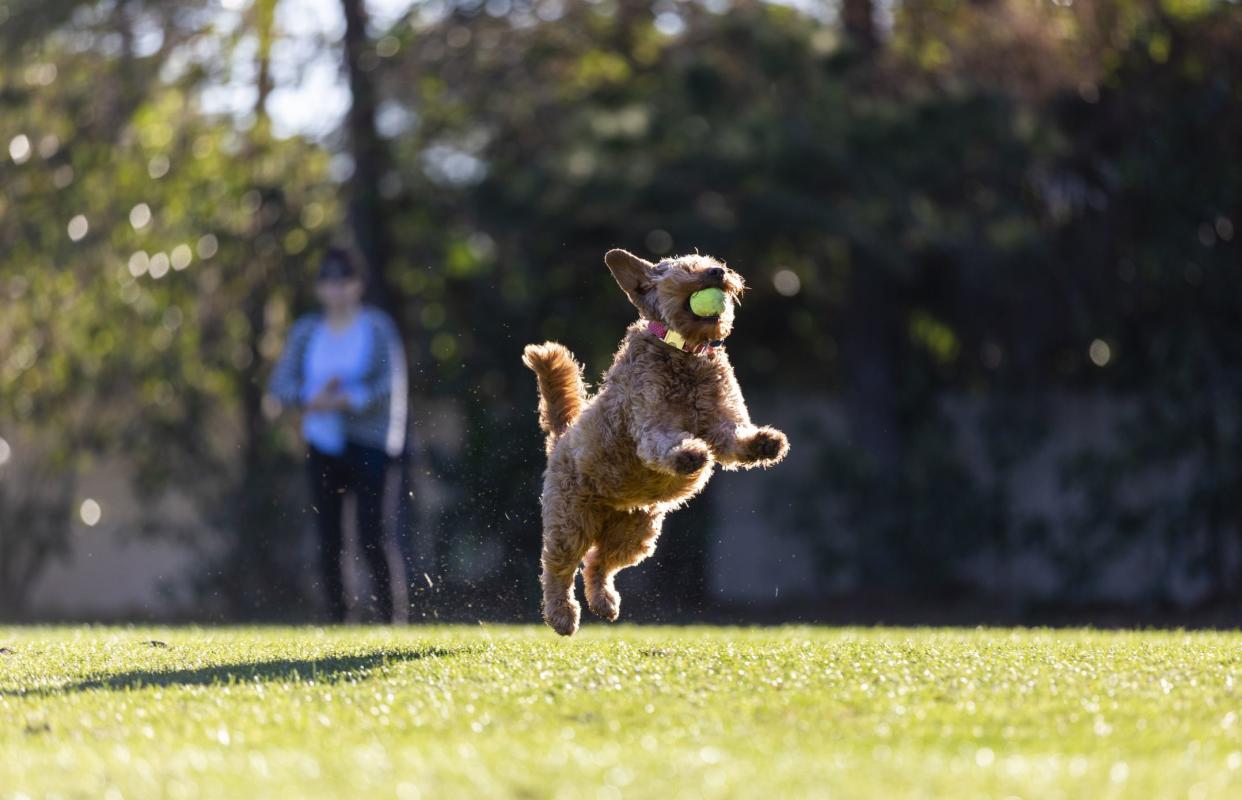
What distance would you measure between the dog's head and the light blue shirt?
9.69ft

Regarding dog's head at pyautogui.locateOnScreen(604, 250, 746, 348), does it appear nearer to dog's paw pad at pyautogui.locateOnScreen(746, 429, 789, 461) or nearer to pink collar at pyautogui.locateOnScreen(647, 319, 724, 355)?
pink collar at pyautogui.locateOnScreen(647, 319, 724, 355)

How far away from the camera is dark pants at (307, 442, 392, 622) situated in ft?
27.0

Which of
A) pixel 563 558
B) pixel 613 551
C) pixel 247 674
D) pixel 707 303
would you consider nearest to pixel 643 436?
pixel 707 303

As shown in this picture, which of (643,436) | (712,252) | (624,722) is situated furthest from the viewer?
(712,252)

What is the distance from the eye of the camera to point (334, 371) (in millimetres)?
8641

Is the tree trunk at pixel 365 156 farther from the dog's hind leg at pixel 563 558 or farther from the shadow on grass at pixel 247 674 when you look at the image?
the shadow on grass at pixel 247 674

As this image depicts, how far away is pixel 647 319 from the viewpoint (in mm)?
5887

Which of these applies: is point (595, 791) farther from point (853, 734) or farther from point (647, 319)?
point (647, 319)

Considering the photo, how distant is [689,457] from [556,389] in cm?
140

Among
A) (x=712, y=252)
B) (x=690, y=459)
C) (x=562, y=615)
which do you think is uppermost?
(x=712, y=252)

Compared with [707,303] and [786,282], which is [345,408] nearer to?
[707,303]

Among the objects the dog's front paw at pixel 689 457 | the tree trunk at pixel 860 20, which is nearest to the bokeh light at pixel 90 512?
the tree trunk at pixel 860 20

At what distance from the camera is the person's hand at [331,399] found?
8484 mm

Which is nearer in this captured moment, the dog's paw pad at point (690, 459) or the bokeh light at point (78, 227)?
the dog's paw pad at point (690, 459)
